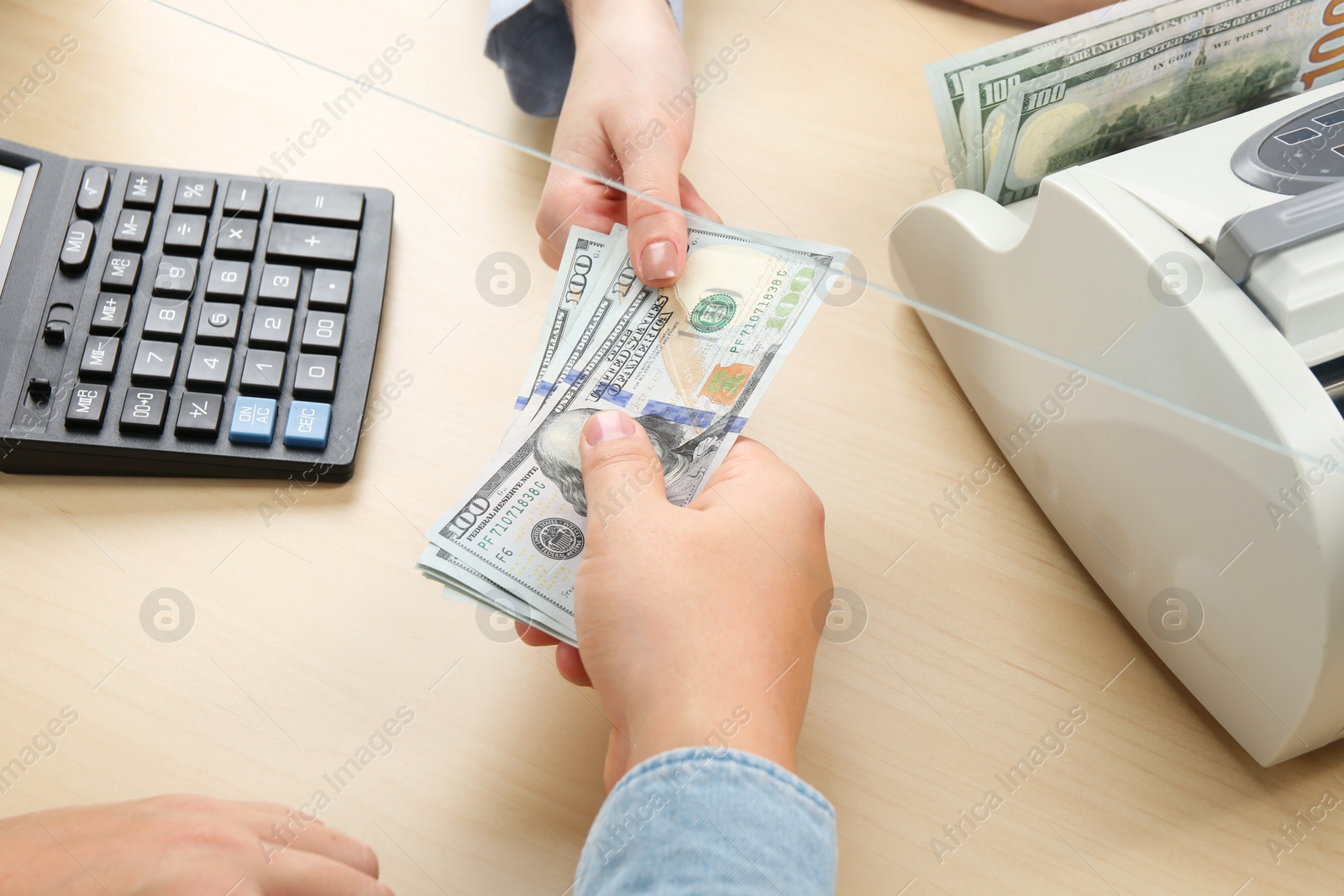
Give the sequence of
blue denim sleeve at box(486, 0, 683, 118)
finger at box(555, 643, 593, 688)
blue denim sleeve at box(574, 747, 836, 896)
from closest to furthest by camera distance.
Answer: blue denim sleeve at box(574, 747, 836, 896), finger at box(555, 643, 593, 688), blue denim sleeve at box(486, 0, 683, 118)

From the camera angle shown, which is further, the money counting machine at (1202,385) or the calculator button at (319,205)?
the calculator button at (319,205)

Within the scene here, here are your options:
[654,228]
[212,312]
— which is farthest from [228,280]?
[654,228]

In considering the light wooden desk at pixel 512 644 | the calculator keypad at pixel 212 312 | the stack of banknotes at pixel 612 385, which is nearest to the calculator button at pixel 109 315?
the calculator keypad at pixel 212 312

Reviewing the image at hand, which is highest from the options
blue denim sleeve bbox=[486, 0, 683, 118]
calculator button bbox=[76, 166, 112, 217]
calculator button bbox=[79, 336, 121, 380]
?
blue denim sleeve bbox=[486, 0, 683, 118]

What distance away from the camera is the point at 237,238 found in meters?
0.64

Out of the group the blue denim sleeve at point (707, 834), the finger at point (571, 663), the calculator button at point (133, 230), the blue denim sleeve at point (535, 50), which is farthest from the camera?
the blue denim sleeve at point (535, 50)

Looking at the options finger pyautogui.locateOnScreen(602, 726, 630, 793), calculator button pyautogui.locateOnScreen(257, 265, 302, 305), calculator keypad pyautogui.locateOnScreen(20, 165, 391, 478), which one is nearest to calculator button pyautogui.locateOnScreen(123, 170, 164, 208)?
calculator keypad pyautogui.locateOnScreen(20, 165, 391, 478)

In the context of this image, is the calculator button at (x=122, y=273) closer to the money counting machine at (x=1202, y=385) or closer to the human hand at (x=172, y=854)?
the human hand at (x=172, y=854)

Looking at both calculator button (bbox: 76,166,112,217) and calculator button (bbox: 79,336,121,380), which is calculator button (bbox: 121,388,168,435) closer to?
calculator button (bbox: 79,336,121,380)

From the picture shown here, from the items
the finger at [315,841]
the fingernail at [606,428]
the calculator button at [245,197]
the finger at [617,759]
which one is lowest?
the finger at [315,841]

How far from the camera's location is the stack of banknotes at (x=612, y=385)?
1.79ft

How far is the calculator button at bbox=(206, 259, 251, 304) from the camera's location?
0.62 metres

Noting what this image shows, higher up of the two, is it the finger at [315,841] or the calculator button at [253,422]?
the calculator button at [253,422]

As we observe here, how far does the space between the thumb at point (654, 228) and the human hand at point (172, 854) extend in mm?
379
